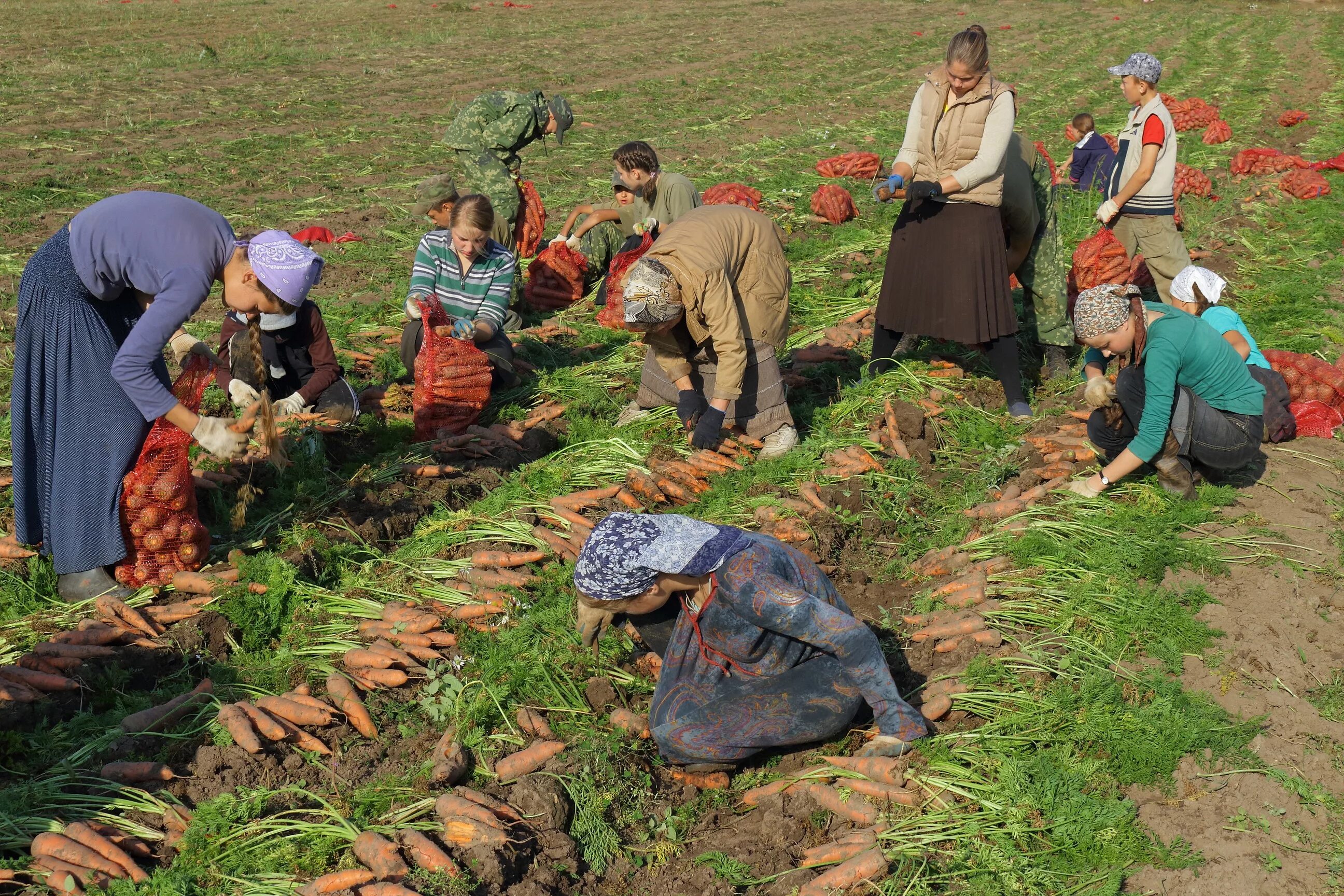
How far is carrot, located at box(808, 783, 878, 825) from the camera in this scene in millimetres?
3059

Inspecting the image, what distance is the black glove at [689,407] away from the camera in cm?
512

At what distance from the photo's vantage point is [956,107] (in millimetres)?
5125

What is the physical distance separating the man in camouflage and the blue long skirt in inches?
153

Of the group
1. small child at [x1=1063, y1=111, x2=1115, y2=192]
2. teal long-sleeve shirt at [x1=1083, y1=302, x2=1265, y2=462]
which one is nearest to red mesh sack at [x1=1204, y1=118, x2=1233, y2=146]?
small child at [x1=1063, y1=111, x2=1115, y2=192]

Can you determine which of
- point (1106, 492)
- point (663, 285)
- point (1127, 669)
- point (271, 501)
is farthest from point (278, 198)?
point (1127, 669)

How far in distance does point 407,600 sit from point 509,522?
590 millimetres

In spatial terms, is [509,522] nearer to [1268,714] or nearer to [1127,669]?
[1127,669]

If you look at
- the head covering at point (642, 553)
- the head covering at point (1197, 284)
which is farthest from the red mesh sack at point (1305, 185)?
the head covering at point (642, 553)

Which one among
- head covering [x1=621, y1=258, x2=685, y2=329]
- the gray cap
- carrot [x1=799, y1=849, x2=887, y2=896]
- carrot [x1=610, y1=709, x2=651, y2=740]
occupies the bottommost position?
carrot [x1=799, y1=849, x2=887, y2=896]

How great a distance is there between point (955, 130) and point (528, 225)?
3.83m

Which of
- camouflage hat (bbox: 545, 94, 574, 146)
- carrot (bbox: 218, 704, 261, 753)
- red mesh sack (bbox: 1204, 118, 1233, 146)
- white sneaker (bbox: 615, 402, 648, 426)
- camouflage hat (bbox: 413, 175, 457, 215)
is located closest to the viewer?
carrot (bbox: 218, 704, 261, 753)

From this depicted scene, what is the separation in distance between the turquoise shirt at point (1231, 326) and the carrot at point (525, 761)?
3722mm

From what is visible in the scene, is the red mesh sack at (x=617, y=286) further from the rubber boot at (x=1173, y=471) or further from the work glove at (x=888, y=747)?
the work glove at (x=888, y=747)

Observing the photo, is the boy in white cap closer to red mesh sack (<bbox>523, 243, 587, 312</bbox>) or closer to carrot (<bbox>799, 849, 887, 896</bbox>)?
red mesh sack (<bbox>523, 243, 587, 312</bbox>)
